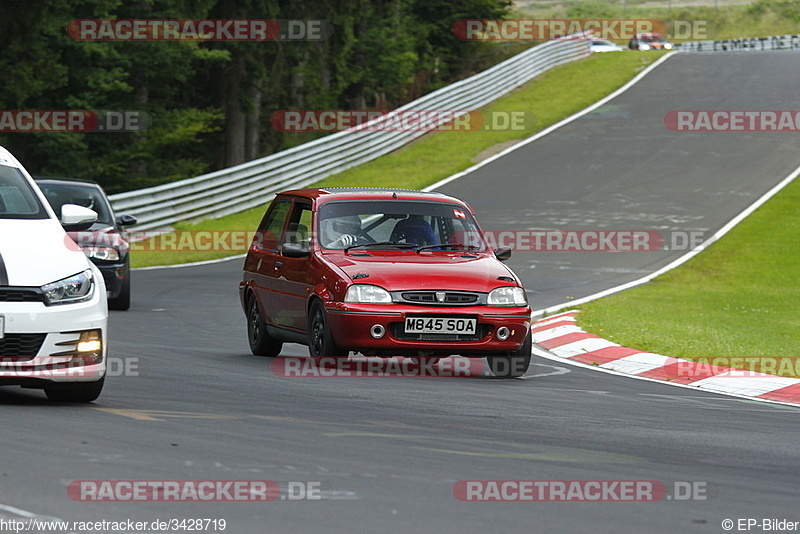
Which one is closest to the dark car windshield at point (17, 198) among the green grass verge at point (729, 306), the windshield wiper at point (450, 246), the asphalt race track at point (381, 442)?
the asphalt race track at point (381, 442)

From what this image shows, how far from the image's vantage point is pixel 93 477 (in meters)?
6.20

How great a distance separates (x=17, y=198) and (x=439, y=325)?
10.8ft

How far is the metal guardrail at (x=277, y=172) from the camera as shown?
2889cm

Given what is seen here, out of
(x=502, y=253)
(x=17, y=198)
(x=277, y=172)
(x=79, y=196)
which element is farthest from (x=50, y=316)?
(x=277, y=172)

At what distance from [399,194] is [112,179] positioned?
94.4ft

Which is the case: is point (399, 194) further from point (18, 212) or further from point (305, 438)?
point (305, 438)

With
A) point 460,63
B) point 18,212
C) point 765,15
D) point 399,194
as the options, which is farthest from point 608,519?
point 765,15

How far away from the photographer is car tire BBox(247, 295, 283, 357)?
12344mm

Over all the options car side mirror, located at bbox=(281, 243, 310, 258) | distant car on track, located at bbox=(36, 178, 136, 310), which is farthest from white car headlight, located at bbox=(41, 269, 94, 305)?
distant car on track, located at bbox=(36, 178, 136, 310)

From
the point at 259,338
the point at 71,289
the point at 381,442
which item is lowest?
the point at 259,338

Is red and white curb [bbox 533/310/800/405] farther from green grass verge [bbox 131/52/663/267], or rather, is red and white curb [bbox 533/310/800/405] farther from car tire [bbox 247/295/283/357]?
green grass verge [bbox 131/52/663/267]

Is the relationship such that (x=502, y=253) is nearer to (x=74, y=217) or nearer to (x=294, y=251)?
(x=294, y=251)

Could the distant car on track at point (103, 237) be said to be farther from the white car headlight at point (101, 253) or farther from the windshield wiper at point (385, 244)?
the windshield wiper at point (385, 244)

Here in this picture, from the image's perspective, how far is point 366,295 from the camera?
10562mm
